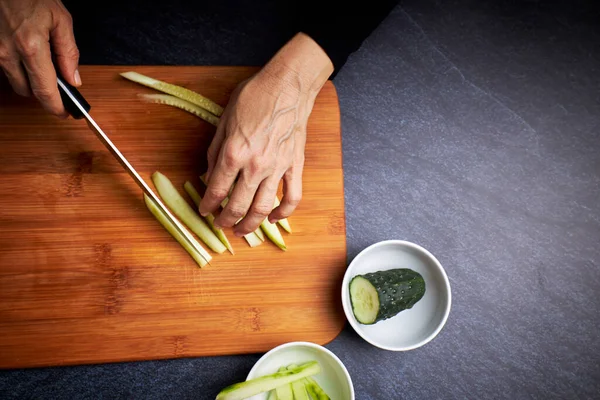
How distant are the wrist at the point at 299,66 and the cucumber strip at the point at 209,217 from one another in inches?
20.2

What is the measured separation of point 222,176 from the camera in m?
1.78

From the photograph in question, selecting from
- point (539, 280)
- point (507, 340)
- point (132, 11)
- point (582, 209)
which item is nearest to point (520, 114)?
point (582, 209)

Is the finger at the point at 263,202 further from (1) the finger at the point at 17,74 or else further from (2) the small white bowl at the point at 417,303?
(1) the finger at the point at 17,74

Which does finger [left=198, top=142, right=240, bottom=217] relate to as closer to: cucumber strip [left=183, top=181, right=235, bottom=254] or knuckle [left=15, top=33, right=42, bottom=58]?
cucumber strip [left=183, top=181, right=235, bottom=254]

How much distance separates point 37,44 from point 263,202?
862 mm

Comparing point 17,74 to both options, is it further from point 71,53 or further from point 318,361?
point 318,361

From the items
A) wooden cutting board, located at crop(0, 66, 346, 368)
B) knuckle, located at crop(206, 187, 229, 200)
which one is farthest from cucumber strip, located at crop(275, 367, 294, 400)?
knuckle, located at crop(206, 187, 229, 200)

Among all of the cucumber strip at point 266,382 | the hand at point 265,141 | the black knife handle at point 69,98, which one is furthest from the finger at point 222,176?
the cucumber strip at point 266,382

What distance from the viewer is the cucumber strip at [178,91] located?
80.1 inches

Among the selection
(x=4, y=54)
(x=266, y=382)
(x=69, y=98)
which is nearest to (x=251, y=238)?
(x=266, y=382)

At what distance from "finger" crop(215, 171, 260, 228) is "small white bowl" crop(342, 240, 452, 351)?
46cm

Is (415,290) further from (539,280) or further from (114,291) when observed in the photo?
(114,291)

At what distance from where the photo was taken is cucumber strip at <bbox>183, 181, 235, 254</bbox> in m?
1.99

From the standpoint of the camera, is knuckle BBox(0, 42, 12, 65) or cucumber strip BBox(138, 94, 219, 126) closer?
knuckle BBox(0, 42, 12, 65)
